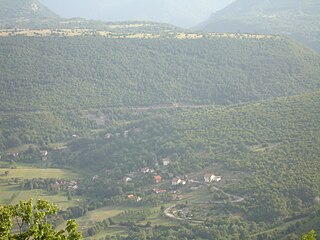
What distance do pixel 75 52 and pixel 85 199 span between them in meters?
67.8

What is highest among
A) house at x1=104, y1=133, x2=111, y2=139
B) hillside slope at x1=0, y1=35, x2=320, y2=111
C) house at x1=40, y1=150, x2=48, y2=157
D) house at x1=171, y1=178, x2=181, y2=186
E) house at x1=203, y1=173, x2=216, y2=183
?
hillside slope at x1=0, y1=35, x2=320, y2=111

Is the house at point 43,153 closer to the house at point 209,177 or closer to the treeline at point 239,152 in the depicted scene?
the treeline at point 239,152

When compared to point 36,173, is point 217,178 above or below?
above

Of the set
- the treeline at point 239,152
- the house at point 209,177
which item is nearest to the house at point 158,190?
the treeline at point 239,152

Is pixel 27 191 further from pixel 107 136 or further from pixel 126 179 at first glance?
pixel 107 136

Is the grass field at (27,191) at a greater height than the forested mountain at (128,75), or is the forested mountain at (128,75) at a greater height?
the forested mountain at (128,75)

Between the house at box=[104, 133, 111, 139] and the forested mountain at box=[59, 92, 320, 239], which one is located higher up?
the forested mountain at box=[59, 92, 320, 239]

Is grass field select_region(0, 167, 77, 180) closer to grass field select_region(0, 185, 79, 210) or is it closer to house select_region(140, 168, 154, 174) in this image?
grass field select_region(0, 185, 79, 210)

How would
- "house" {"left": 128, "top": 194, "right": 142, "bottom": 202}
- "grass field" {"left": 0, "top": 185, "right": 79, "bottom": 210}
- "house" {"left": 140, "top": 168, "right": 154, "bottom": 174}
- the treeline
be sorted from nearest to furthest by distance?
the treeline → "house" {"left": 128, "top": 194, "right": 142, "bottom": 202} → "grass field" {"left": 0, "top": 185, "right": 79, "bottom": 210} → "house" {"left": 140, "top": 168, "right": 154, "bottom": 174}

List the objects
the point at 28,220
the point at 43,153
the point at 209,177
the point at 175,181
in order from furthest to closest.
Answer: the point at 43,153, the point at 175,181, the point at 209,177, the point at 28,220

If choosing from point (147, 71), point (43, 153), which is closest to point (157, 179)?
point (43, 153)

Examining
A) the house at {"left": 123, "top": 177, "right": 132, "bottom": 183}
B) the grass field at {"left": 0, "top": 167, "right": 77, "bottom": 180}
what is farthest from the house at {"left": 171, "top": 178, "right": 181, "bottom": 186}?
the grass field at {"left": 0, "top": 167, "right": 77, "bottom": 180}

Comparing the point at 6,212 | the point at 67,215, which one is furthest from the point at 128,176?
the point at 6,212

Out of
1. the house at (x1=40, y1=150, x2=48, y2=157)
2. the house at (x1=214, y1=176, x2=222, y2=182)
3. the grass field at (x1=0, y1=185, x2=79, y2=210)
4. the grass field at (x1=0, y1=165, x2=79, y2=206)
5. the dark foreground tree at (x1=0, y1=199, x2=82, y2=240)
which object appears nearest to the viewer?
the dark foreground tree at (x1=0, y1=199, x2=82, y2=240)
